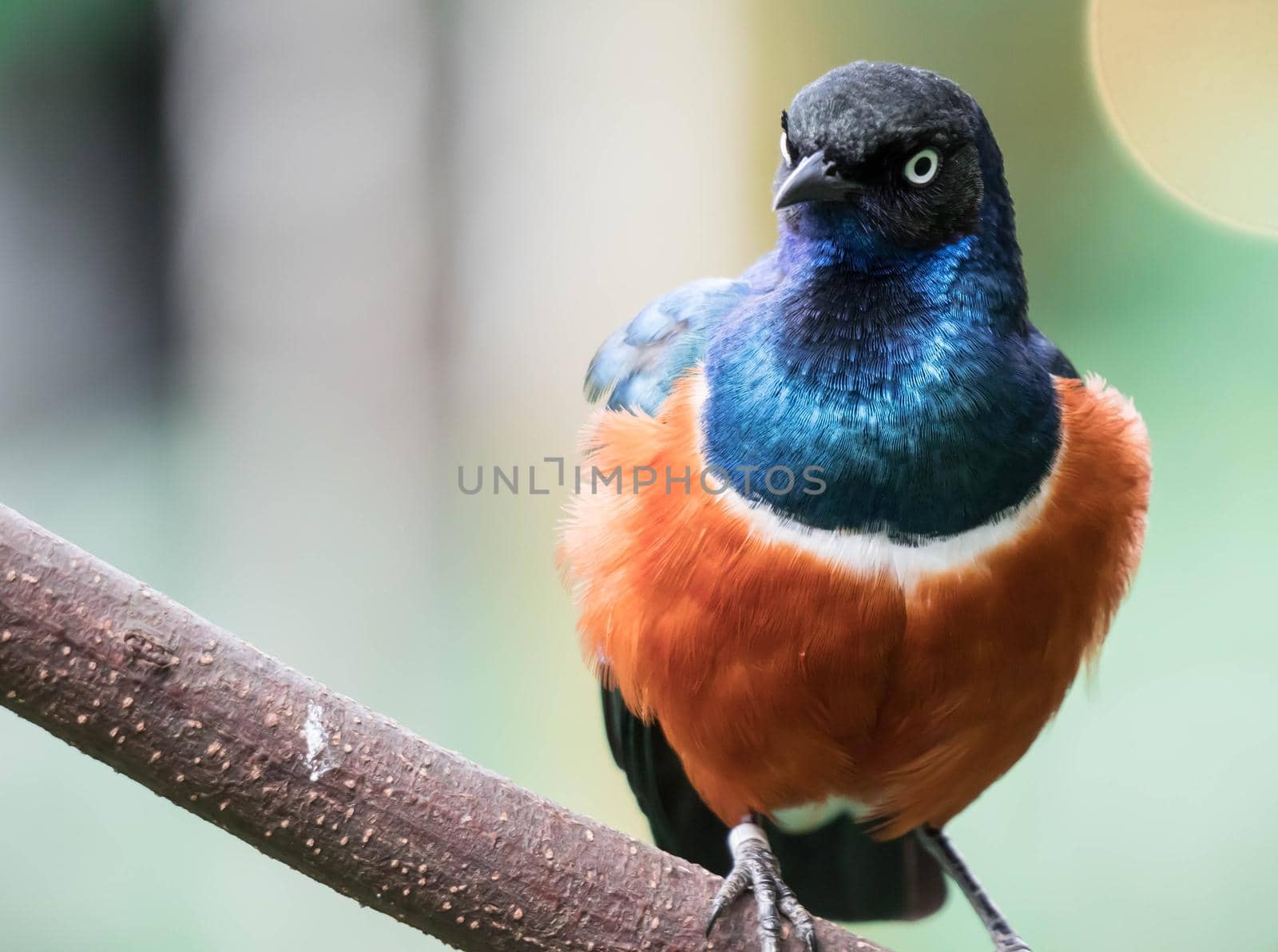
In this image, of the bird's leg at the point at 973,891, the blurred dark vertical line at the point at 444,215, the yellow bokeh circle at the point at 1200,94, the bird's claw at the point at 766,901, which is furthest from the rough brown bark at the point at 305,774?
the yellow bokeh circle at the point at 1200,94

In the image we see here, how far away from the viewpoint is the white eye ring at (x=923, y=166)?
3.78 ft

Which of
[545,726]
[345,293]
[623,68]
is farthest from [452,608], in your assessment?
[623,68]

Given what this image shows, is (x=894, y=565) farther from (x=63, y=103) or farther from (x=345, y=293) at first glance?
(x=63, y=103)

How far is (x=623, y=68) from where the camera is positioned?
91.0 inches

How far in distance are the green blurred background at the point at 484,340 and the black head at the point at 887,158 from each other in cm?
102

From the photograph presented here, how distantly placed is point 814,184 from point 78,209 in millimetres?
1663

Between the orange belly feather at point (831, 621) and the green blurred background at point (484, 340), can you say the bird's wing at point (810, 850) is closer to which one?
the orange belly feather at point (831, 621)

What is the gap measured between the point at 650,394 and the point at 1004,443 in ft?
1.26

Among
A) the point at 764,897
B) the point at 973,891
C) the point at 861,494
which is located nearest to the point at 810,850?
the point at 973,891

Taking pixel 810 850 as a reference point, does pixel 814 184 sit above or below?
above

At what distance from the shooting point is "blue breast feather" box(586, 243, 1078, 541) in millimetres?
1155

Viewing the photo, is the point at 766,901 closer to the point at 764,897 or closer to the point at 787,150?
the point at 764,897

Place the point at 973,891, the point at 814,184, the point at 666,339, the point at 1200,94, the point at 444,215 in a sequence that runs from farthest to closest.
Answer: the point at 444,215 < the point at 1200,94 < the point at 973,891 < the point at 666,339 < the point at 814,184

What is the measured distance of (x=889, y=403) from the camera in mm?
1164
